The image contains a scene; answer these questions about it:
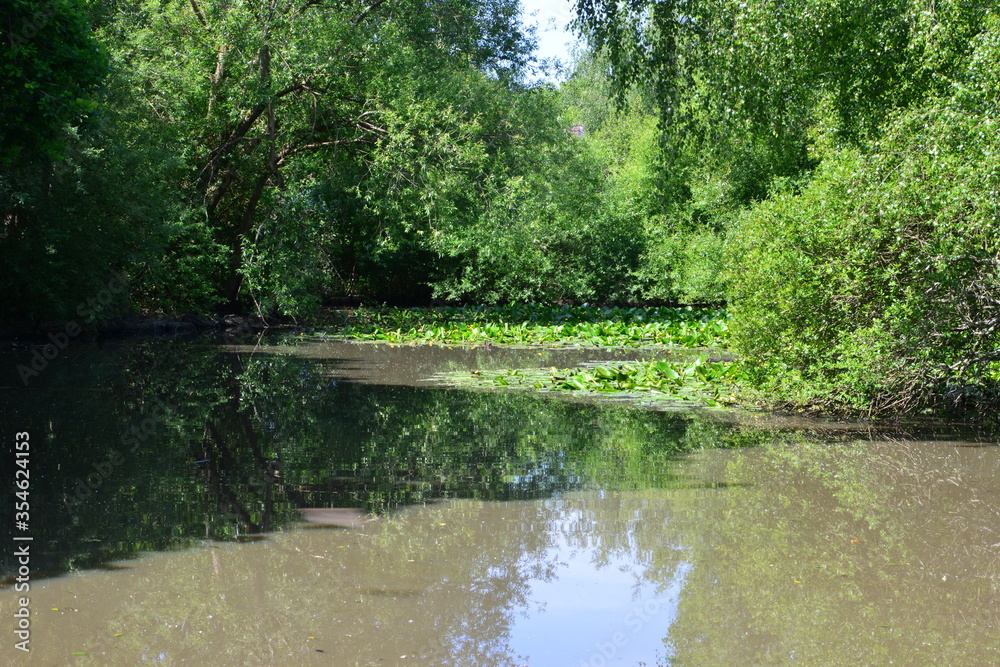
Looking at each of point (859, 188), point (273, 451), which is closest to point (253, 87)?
point (273, 451)

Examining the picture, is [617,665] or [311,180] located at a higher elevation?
[311,180]

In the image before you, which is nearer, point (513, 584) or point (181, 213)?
point (513, 584)

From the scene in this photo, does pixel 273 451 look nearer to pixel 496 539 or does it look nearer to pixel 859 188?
pixel 496 539

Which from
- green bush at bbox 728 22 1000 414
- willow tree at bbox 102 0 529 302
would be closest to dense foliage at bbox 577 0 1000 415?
green bush at bbox 728 22 1000 414

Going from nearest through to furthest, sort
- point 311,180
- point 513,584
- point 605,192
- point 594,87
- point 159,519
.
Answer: point 513,584
point 159,519
point 311,180
point 605,192
point 594,87

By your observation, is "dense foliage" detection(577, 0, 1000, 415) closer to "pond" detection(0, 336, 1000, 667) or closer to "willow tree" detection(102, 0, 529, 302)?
"pond" detection(0, 336, 1000, 667)

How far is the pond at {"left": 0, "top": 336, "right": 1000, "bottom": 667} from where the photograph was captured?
404 centimetres

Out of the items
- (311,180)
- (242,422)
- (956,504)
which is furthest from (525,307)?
(956,504)

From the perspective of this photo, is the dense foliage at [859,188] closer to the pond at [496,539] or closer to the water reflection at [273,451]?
the pond at [496,539]

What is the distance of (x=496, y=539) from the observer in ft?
17.9

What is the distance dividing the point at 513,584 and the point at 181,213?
18363mm

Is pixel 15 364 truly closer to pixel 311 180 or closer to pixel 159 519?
pixel 159 519

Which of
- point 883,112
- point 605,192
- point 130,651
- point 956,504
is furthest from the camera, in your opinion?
point 605,192

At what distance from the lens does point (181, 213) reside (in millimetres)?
21172
